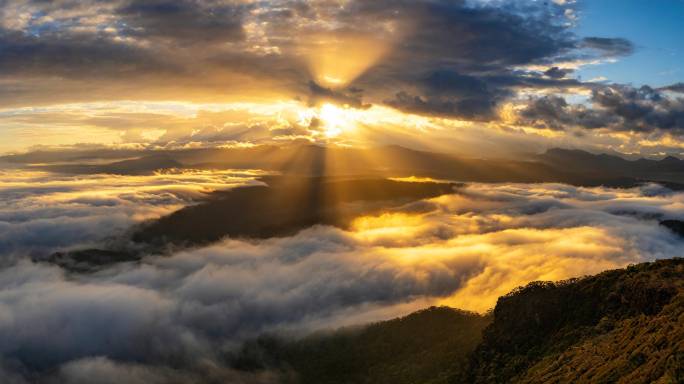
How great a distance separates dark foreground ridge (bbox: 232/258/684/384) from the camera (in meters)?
39.2

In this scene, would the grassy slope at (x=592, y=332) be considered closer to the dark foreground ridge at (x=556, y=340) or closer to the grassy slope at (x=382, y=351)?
the dark foreground ridge at (x=556, y=340)

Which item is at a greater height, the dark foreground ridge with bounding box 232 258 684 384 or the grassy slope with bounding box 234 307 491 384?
the dark foreground ridge with bounding box 232 258 684 384

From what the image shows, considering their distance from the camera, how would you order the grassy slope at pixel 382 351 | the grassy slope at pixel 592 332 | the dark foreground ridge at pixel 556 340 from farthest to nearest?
1. the grassy slope at pixel 382 351
2. the dark foreground ridge at pixel 556 340
3. the grassy slope at pixel 592 332

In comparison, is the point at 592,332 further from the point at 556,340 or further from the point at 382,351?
the point at 382,351

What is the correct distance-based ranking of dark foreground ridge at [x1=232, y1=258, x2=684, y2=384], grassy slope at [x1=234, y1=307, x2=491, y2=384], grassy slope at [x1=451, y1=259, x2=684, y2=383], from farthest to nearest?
1. grassy slope at [x1=234, y1=307, x2=491, y2=384]
2. dark foreground ridge at [x1=232, y1=258, x2=684, y2=384]
3. grassy slope at [x1=451, y1=259, x2=684, y2=383]

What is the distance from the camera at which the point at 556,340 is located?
5975cm

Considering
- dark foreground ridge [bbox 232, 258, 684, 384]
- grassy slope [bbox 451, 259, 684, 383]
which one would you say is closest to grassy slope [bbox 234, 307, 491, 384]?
dark foreground ridge [bbox 232, 258, 684, 384]

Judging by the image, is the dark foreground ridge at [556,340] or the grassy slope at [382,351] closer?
the dark foreground ridge at [556,340]

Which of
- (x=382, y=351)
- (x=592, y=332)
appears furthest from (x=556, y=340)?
(x=382, y=351)

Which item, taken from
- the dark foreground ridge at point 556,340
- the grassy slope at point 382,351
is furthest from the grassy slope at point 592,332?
the grassy slope at point 382,351

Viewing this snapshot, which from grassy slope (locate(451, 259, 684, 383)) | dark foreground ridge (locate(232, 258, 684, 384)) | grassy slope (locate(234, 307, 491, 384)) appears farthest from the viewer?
grassy slope (locate(234, 307, 491, 384))

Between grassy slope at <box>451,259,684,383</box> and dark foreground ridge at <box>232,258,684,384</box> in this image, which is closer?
grassy slope at <box>451,259,684,383</box>

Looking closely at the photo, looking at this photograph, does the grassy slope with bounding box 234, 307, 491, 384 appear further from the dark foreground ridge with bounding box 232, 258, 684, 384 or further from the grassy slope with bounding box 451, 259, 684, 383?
the grassy slope with bounding box 451, 259, 684, 383

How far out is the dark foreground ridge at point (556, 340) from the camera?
3916 cm
